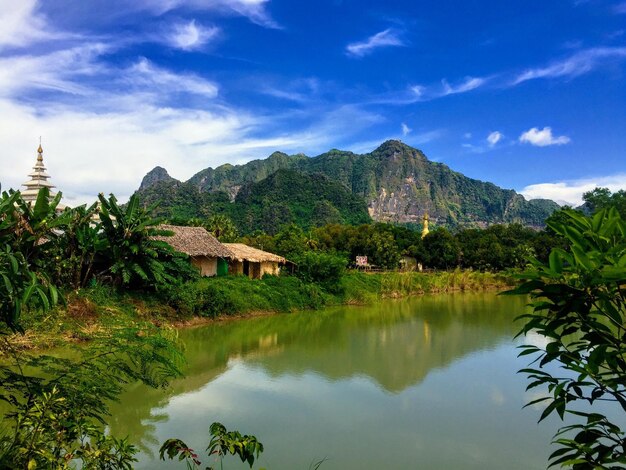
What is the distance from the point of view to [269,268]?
1972cm

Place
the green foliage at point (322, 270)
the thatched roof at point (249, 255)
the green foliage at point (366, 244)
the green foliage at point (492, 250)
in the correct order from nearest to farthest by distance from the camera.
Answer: the thatched roof at point (249, 255), the green foliage at point (322, 270), the green foliage at point (366, 244), the green foliage at point (492, 250)

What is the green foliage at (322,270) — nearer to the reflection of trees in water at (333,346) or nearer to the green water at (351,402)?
the reflection of trees in water at (333,346)

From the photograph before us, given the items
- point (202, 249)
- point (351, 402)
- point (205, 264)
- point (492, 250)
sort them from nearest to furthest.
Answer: point (351, 402), point (202, 249), point (205, 264), point (492, 250)

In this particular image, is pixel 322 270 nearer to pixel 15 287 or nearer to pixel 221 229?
pixel 221 229

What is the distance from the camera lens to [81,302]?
10.5 m

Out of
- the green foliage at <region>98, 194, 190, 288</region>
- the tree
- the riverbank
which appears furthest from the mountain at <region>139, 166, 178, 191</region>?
the green foliage at <region>98, 194, 190, 288</region>

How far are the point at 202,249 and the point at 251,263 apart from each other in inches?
129

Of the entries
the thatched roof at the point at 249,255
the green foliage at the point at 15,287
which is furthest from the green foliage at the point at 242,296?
the green foliage at the point at 15,287

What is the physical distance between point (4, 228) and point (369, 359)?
26.9 feet

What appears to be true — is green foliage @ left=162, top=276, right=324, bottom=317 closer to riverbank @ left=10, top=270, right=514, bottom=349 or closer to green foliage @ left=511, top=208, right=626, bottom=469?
riverbank @ left=10, top=270, right=514, bottom=349

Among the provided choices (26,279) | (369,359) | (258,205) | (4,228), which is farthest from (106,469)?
(258,205)

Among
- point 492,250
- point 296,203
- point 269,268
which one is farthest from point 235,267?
point 296,203

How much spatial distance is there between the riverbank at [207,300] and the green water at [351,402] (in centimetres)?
102

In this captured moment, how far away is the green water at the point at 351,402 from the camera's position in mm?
5078
